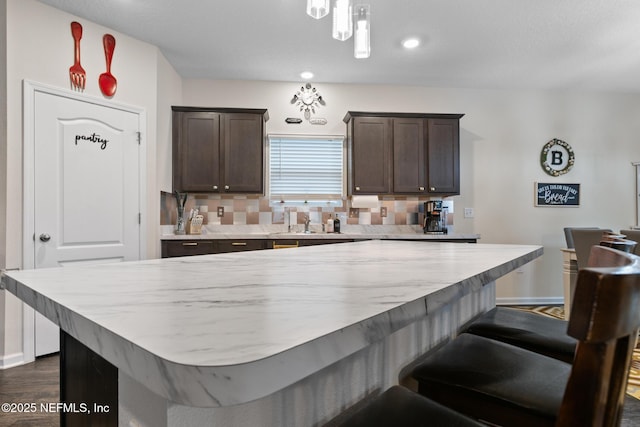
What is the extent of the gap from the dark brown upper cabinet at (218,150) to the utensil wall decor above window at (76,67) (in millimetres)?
993

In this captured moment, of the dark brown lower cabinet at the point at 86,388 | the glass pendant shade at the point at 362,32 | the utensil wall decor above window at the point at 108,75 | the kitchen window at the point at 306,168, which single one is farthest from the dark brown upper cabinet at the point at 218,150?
the dark brown lower cabinet at the point at 86,388

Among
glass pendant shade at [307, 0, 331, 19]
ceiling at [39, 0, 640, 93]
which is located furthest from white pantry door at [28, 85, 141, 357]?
glass pendant shade at [307, 0, 331, 19]

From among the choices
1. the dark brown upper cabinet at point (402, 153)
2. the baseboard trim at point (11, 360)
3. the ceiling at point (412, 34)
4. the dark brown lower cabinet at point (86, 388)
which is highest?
the ceiling at point (412, 34)

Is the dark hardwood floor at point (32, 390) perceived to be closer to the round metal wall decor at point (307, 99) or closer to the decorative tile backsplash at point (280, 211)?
the decorative tile backsplash at point (280, 211)

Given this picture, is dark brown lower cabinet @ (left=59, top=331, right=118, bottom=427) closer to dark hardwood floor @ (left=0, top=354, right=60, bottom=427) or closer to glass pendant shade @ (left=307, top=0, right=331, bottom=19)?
dark hardwood floor @ (left=0, top=354, right=60, bottom=427)

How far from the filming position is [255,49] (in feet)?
11.7

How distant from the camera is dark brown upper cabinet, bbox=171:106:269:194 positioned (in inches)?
153

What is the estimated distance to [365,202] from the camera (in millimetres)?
4441

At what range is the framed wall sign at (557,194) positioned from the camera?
15.0ft

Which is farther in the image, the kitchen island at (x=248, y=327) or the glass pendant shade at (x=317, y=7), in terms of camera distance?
the glass pendant shade at (x=317, y=7)

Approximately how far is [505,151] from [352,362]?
453 cm

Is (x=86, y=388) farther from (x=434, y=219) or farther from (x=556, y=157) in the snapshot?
(x=556, y=157)

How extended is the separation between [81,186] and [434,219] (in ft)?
11.8

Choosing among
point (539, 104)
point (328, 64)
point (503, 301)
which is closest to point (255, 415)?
point (328, 64)
